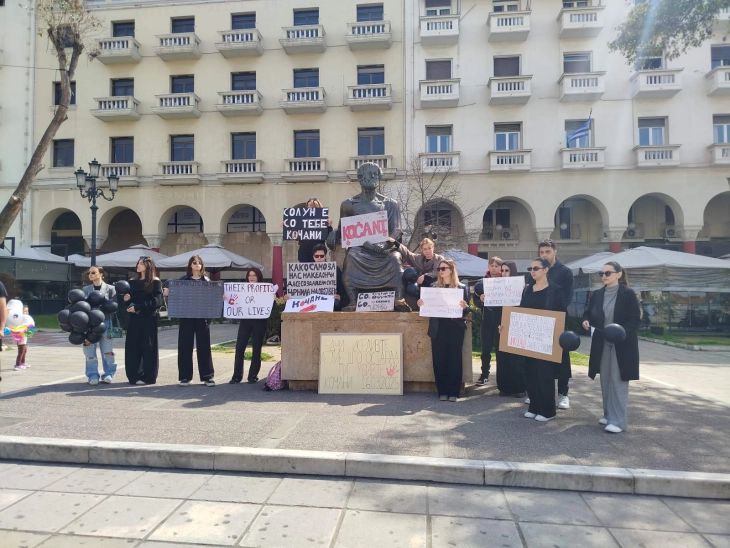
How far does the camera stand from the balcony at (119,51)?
Result: 82.1 ft

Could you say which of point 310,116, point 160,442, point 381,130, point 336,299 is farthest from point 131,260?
point 160,442

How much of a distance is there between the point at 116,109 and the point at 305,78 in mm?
9934

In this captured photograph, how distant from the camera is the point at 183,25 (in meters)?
26.1

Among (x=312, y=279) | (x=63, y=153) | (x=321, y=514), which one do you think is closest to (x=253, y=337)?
(x=312, y=279)

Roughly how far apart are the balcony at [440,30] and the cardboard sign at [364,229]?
20.0m

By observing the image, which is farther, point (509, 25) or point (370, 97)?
point (370, 97)

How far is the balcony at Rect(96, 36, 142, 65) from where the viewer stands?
2502 cm

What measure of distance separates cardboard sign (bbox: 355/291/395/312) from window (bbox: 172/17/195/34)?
2505 cm

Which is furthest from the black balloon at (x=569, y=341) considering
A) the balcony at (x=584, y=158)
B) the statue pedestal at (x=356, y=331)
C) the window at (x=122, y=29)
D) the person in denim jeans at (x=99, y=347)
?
the window at (x=122, y=29)

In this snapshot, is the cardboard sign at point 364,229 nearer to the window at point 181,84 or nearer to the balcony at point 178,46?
the balcony at point 178,46

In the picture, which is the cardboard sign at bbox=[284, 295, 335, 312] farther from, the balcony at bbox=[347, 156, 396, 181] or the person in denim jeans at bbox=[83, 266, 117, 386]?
the balcony at bbox=[347, 156, 396, 181]

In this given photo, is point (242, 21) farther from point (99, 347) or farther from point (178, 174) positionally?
point (99, 347)

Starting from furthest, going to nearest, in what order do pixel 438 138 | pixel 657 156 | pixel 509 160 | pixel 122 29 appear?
1. pixel 122 29
2. pixel 438 138
3. pixel 509 160
4. pixel 657 156

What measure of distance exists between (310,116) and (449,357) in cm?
2113
